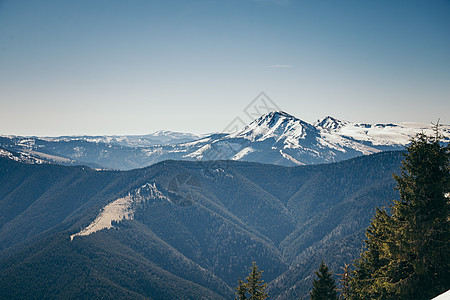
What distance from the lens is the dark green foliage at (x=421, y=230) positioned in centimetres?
2367

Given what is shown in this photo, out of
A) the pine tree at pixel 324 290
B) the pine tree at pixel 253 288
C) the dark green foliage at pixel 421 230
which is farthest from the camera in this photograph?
the pine tree at pixel 253 288

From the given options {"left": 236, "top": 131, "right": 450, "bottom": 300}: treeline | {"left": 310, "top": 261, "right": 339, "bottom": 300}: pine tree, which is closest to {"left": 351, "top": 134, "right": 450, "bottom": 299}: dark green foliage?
{"left": 236, "top": 131, "right": 450, "bottom": 300}: treeline

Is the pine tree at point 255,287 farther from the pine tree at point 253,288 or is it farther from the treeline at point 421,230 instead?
the treeline at point 421,230

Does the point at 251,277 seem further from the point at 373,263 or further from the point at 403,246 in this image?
the point at 403,246

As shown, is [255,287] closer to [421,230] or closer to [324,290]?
[324,290]

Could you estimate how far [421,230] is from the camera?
78.6 ft

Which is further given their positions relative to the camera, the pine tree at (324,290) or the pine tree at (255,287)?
the pine tree at (255,287)

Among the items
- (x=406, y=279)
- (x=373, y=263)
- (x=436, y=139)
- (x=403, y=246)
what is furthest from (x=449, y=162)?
(x=373, y=263)

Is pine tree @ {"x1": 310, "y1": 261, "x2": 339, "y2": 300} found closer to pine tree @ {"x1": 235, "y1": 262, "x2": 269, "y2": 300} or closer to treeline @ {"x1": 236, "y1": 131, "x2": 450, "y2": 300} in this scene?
pine tree @ {"x1": 235, "y1": 262, "x2": 269, "y2": 300}

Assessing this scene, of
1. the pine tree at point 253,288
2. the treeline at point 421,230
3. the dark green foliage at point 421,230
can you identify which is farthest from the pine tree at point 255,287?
the dark green foliage at point 421,230

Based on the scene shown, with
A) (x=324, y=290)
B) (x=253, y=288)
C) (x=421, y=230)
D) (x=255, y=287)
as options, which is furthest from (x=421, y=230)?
(x=253, y=288)

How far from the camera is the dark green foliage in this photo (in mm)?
23672

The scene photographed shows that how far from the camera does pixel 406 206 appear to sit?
2486cm

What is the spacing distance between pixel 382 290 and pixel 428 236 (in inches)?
263
